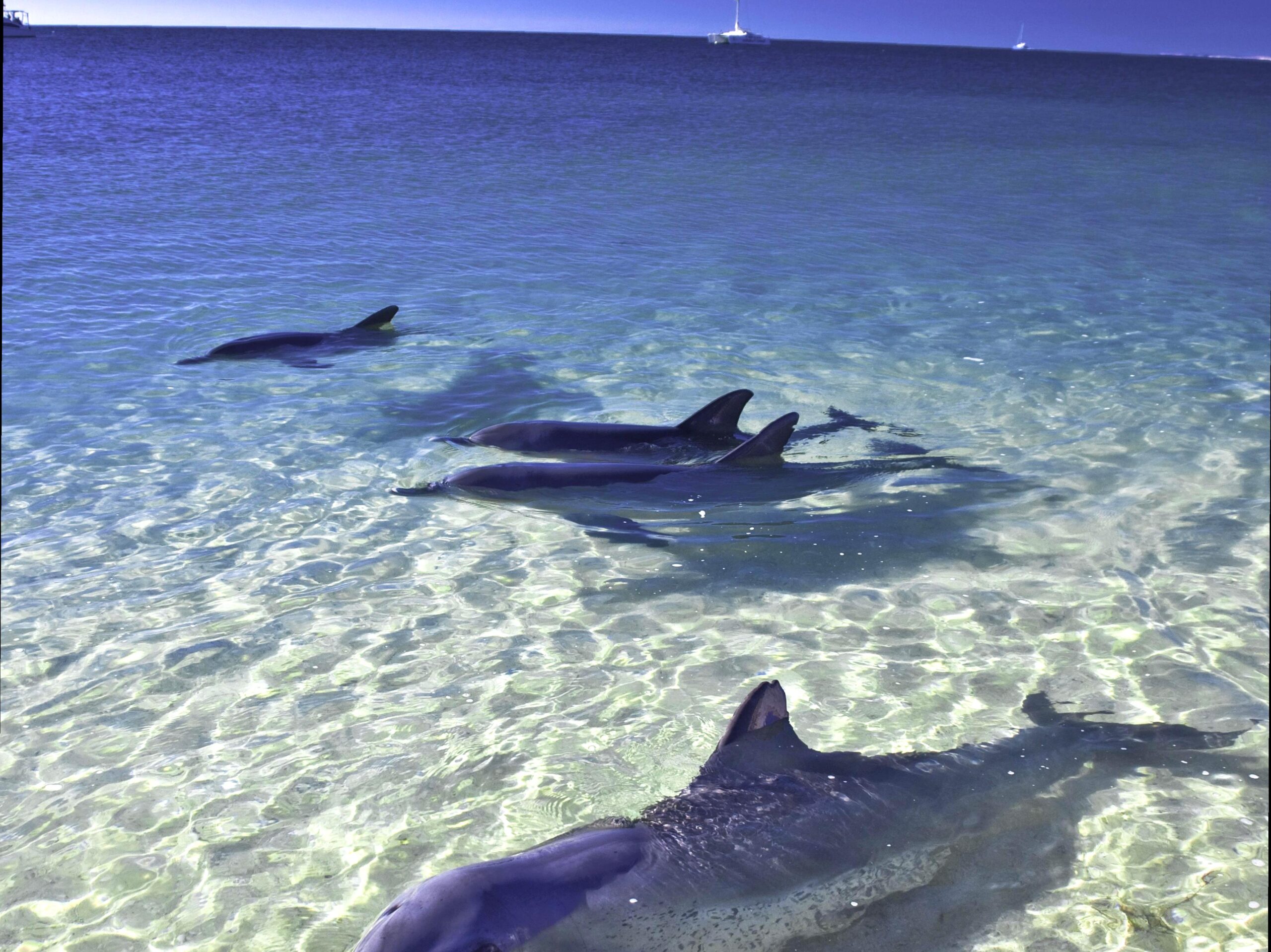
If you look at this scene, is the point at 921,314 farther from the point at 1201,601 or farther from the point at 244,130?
the point at 244,130

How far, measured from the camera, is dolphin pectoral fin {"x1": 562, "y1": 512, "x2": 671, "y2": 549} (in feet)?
23.4

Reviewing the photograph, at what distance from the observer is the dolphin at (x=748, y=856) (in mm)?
3162

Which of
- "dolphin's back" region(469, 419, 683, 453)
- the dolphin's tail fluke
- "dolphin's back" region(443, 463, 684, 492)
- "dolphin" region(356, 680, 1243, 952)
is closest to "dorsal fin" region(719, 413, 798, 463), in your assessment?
"dolphin's back" region(443, 463, 684, 492)

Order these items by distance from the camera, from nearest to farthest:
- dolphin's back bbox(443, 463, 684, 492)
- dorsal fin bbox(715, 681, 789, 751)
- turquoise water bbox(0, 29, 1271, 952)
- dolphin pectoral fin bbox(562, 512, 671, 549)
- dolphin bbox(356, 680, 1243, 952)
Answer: dolphin bbox(356, 680, 1243, 952), dorsal fin bbox(715, 681, 789, 751), turquoise water bbox(0, 29, 1271, 952), dolphin pectoral fin bbox(562, 512, 671, 549), dolphin's back bbox(443, 463, 684, 492)

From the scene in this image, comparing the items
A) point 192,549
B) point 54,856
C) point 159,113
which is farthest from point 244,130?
point 54,856

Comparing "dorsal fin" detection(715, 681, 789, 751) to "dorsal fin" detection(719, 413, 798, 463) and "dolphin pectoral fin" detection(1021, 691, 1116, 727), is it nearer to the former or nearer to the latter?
"dolphin pectoral fin" detection(1021, 691, 1116, 727)

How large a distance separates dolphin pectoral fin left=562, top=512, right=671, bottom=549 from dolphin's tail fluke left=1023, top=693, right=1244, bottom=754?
2.74 meters

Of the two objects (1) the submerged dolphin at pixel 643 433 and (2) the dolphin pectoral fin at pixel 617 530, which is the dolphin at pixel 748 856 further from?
(1) the submerged dolphin at pixel 643 433

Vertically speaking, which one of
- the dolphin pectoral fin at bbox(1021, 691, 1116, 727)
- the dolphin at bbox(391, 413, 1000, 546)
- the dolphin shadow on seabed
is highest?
the dolphin at bbox(391, 413, 1000, 546)

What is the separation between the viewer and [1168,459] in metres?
8.68

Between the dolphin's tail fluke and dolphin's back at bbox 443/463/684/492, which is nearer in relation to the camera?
the dolphin's tail fluke

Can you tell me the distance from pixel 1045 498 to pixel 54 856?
6.58 meters

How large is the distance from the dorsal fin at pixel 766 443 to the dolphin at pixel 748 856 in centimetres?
350

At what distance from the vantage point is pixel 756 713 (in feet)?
13.4
